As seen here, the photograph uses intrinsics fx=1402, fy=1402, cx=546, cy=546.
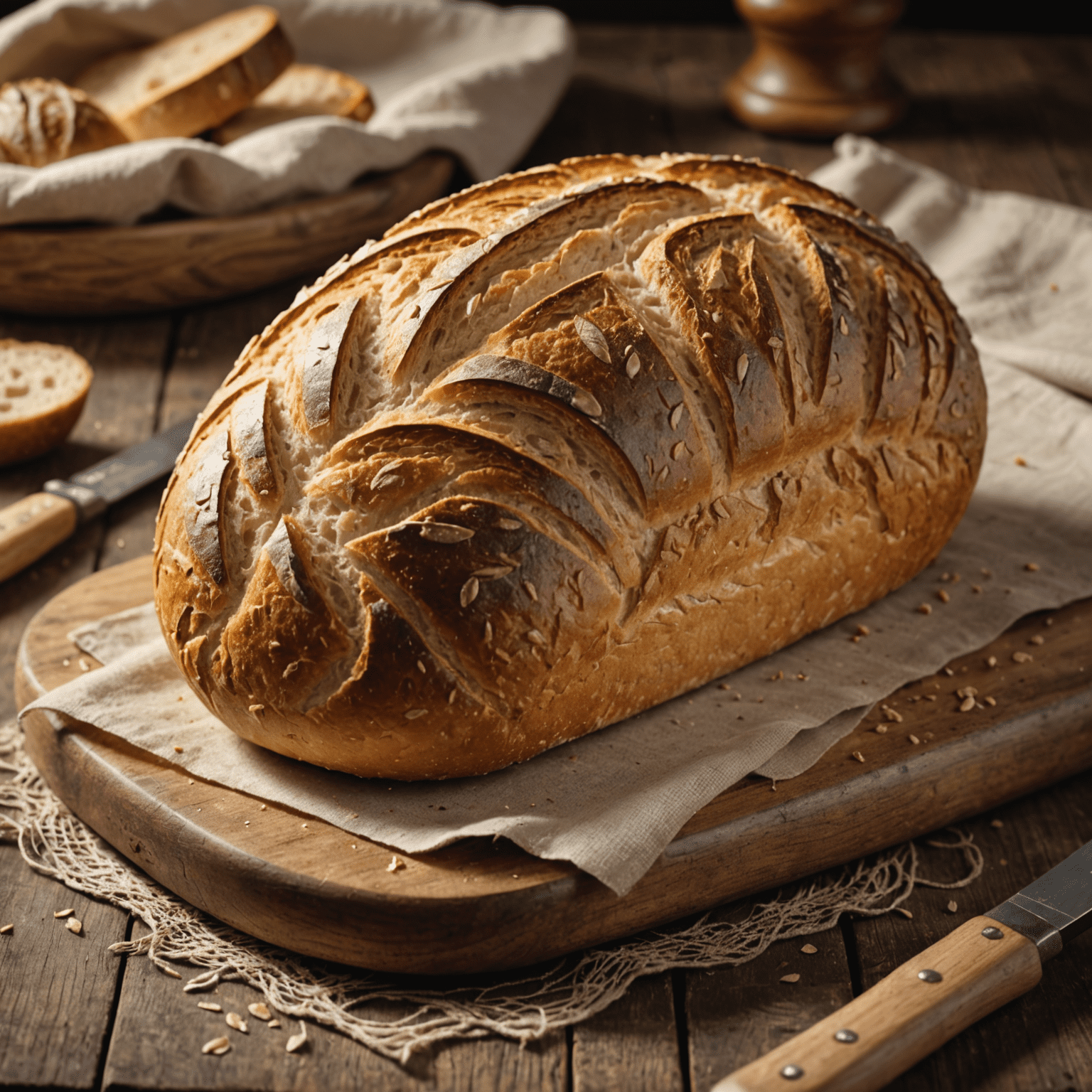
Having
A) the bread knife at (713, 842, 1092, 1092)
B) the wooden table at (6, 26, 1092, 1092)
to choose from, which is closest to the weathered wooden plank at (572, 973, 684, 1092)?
the wooden table at (6, 26, 1092, 1092)

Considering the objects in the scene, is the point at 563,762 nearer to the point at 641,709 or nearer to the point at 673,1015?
the point at 641,709

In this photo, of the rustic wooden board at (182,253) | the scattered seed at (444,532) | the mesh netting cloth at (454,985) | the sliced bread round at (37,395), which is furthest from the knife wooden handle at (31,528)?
the scattered seed at (444,532)

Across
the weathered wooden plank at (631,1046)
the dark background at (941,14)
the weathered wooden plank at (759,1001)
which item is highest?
the weathered wooden plank at (631,1046)

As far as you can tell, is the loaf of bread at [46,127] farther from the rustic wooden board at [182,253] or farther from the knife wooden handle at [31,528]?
the knife wooden handle at [31,528]

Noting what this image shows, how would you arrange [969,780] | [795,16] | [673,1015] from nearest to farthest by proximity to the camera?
[673,1015] < [969,780] < [795,16]

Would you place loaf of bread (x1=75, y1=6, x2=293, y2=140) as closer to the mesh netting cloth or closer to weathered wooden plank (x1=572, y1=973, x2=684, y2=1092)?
the mesh netting cloth

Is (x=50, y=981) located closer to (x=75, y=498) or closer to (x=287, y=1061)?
(x=287, y=1061)

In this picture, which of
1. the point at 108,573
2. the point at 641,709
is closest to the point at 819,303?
the point at 641,709

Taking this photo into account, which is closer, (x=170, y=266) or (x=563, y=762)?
(x=563, y=762)

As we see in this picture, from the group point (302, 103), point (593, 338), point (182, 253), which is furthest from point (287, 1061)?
point (302, 103)
